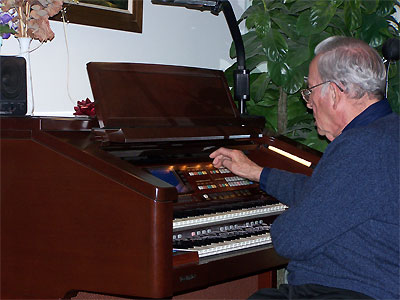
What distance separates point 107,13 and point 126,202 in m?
1.31

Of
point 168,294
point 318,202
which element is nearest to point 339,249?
point 318,202

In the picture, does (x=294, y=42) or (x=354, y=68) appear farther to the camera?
(x=294, y=42)

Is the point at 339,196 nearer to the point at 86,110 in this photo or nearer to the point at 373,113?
the point at 373,113

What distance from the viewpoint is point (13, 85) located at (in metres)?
1.95

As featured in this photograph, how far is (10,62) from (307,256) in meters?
1.19

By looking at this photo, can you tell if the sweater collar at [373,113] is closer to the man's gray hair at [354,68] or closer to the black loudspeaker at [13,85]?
the man's gray hair at [354,68]

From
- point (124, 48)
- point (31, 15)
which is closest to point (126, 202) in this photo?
point (31, 15)

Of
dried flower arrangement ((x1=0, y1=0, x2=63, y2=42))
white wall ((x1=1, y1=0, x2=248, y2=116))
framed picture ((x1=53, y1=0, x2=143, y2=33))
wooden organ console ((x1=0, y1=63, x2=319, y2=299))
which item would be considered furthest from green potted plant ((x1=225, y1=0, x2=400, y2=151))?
dried flower arrangement ((x1=0, y1=0, x2=63, y2=42))

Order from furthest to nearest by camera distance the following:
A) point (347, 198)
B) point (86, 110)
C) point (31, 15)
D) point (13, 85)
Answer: point (86, 110), point (31, 15), point (13, 85), point (347, 198)

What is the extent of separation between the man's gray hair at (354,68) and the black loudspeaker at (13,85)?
1028 millimetres

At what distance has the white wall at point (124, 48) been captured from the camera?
8.07 ft

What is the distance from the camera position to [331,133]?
1810 millimetres

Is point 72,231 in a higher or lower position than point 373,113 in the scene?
lower

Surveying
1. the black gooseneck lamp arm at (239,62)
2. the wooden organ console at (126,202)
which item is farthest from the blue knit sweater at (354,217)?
the black gooseneck lamp arm at (239,62)
